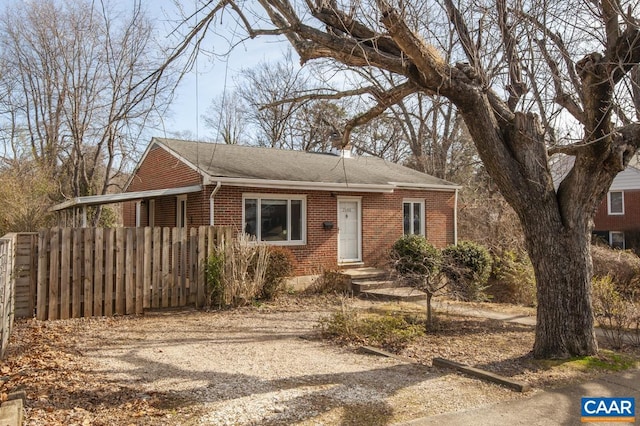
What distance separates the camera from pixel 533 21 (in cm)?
663

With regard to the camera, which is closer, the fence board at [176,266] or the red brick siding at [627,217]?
the fence board at [176,266]

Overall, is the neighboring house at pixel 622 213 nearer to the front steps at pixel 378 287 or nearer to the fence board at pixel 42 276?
the front steps at pixel 378 287

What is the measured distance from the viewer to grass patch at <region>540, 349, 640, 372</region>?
5.71m

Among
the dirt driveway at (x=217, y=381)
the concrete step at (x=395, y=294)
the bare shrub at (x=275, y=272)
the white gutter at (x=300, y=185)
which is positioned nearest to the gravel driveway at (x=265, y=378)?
the dirt driveway at (x=217, y=381)

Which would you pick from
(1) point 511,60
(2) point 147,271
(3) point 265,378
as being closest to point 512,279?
(1) point 511,60

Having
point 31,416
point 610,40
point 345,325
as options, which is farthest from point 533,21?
point 31,416

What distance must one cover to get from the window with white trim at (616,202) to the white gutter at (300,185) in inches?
787

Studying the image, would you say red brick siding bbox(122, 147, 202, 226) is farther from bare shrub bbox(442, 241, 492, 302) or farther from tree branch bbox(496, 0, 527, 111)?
tree branch bbox(496, 0, 527, 111)

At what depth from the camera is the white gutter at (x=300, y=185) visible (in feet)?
40.4

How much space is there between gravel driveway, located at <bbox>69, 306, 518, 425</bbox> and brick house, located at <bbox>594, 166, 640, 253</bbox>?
2628cm

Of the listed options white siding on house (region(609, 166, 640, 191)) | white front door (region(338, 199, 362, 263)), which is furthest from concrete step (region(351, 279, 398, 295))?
white siding on house (region(609, 166, 640, 191))

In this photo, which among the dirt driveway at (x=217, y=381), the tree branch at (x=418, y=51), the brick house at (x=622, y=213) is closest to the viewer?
the dirt driveway at (x=217, y=381)

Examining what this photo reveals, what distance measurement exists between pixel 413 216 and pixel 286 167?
5092 millimetres

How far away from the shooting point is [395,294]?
40.7ft
